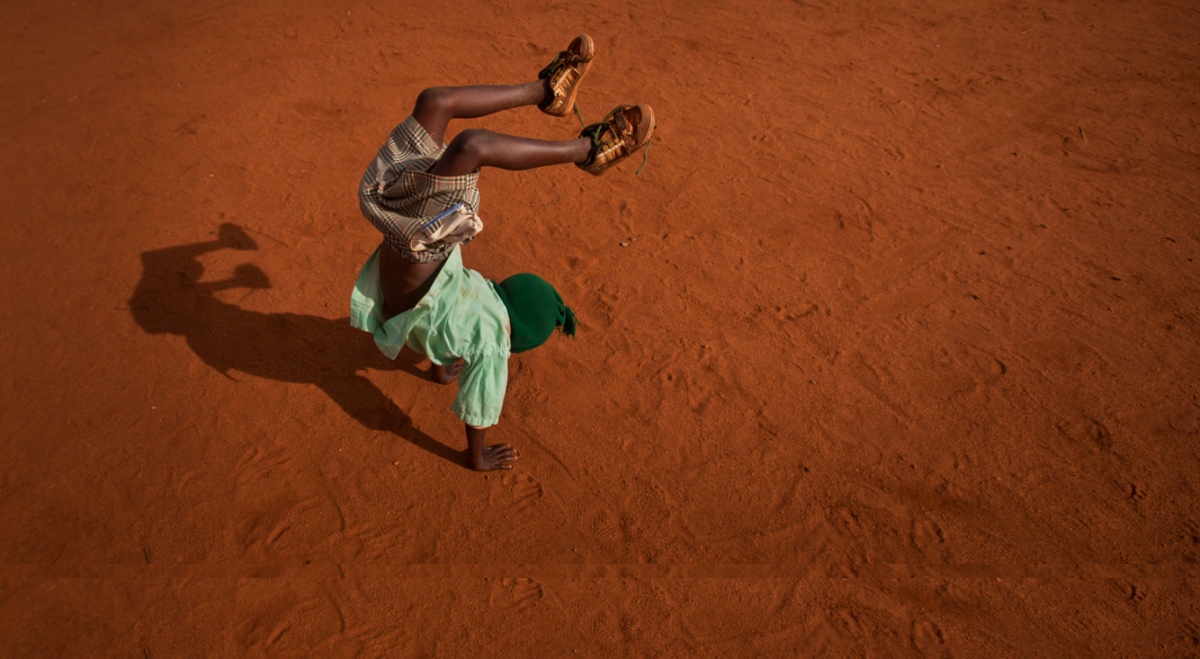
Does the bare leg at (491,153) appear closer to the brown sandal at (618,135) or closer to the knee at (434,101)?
the brown sandal at (618,135)

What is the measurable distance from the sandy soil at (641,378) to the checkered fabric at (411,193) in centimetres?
121

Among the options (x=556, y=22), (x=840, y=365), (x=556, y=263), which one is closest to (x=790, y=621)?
(x=840, y=365)

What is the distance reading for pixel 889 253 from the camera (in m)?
A: 4.38

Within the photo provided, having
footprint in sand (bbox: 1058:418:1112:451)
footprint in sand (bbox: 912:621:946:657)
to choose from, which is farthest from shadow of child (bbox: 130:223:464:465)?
footprint in sand (bbox: 1058:418:1112:451)

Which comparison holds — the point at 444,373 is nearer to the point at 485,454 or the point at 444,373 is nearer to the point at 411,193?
the point at 485,454

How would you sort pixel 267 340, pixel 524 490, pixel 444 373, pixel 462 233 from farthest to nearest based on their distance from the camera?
1. pixel 267 340
2. pixel 444 373
3. pixel 524 490
4. pixel 462 233

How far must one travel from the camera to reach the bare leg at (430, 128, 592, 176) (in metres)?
2.37

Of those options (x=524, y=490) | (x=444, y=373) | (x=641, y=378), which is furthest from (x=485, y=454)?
(x=641, y=378)

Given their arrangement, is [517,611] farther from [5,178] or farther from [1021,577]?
[5,178]

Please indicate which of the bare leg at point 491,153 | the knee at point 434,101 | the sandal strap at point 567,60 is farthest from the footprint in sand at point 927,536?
the knee at point 434,101

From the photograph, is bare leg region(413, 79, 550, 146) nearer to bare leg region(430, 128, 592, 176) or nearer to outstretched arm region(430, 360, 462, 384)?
bare leg region(430, 128, 592, 176)

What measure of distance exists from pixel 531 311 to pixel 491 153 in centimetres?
80

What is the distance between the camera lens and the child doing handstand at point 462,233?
247cm

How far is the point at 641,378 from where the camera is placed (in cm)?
363
